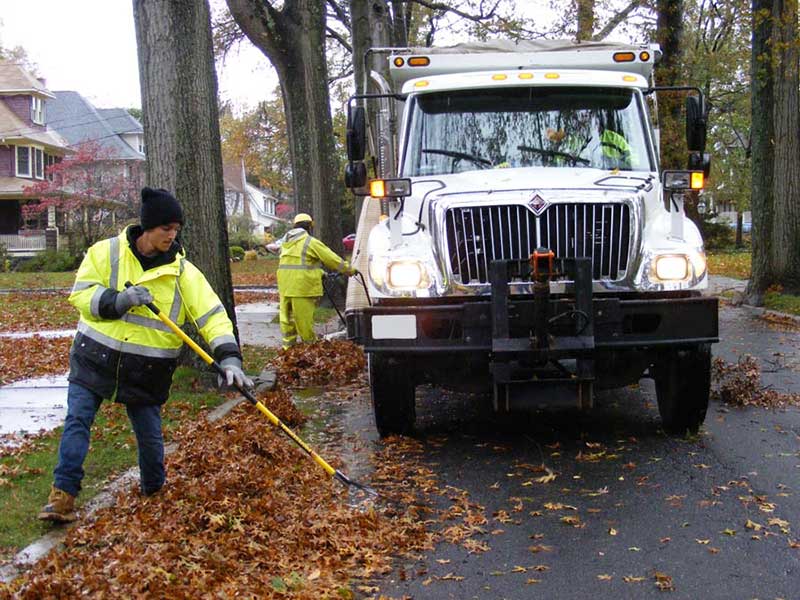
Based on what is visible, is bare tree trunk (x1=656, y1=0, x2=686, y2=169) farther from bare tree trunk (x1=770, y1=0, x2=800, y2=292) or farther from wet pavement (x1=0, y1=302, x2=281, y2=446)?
wet pavement (x1=0, y1=302, x2=281, y2=446)

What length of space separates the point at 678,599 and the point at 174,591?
7.12 feet

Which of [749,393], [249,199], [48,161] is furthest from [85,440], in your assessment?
[249,199]

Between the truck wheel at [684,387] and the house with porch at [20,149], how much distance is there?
134 ft

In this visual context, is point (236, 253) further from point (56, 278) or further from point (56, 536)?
point (56, 536)

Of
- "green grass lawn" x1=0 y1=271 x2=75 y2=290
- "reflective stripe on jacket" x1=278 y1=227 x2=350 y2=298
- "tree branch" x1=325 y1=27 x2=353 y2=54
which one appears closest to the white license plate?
"reflective stripe on jacket" x1=278 y1=227 x2=350 y2=298

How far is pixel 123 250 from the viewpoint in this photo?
5.59 m

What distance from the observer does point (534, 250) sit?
6816 millimetres

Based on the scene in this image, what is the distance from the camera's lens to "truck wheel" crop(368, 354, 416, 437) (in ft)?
23.9

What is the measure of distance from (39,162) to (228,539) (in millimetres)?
46665

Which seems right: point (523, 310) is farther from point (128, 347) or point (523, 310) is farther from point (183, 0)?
point (183, 0)

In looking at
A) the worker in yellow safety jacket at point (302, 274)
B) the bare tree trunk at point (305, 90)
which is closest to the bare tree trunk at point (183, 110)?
the worker in yellow safety jacket at point (302, 274)

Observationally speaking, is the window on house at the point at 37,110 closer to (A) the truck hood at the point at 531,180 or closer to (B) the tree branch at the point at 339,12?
(B) the tree branch at the point at 339,12

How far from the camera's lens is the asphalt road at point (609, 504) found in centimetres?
468

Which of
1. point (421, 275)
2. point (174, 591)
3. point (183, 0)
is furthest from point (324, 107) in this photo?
point (174, 591)
